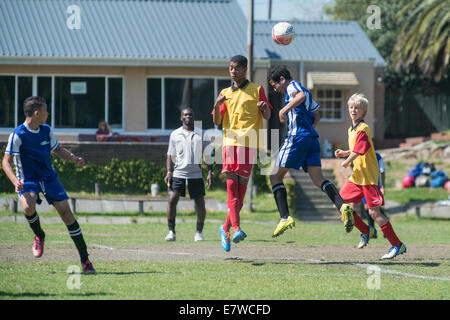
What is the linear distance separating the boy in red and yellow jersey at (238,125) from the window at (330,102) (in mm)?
20559

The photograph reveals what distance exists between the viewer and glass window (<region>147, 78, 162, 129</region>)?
2566 centimetres

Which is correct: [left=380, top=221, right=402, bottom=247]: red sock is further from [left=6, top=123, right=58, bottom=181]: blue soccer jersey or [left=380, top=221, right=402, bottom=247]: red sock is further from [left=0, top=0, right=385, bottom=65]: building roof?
[left=0, top=0, right=385, bottom=65]: building roof

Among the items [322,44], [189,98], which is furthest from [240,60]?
[322,44]

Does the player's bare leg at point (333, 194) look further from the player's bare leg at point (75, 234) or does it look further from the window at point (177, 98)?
the window at point (177, 98)

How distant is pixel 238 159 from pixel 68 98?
56.4 feet

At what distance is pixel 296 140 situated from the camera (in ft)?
29.6

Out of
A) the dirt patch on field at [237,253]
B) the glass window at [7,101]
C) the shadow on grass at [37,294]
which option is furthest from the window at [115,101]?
the shadow on grass at [37,294]

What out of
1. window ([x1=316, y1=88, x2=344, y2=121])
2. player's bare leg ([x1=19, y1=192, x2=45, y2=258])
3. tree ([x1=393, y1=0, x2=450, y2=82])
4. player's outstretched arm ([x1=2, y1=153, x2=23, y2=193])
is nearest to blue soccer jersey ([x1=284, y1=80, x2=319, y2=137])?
player's bare leg ([x1=19, y1=192, x2=45, y2=258])

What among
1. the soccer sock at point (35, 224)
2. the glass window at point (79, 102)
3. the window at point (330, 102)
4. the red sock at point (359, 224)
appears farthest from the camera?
the window at point (330, 102)

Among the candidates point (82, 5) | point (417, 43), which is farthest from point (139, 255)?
point (417, 43)

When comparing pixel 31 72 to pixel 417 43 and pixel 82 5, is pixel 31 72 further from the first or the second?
pixel 417 43

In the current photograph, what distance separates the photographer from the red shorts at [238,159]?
9.15 metres

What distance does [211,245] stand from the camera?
1127 centimetres

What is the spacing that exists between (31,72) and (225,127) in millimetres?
17327
